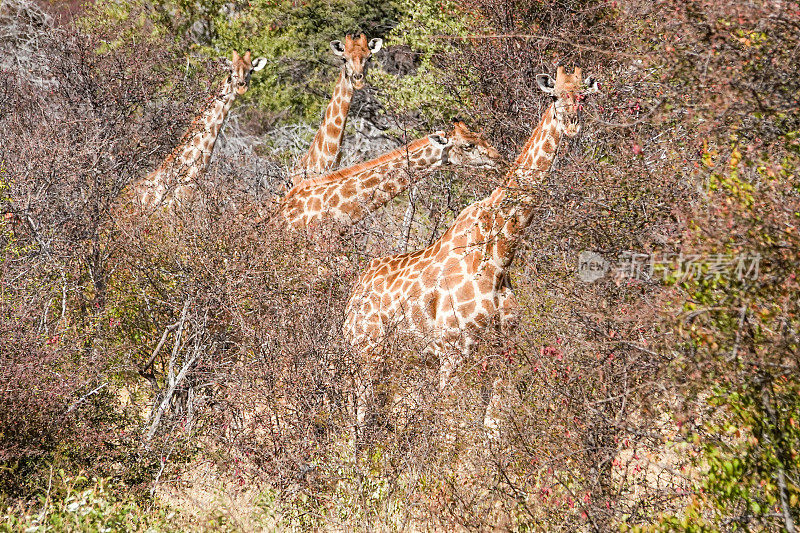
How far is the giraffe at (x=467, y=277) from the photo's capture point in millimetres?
7082

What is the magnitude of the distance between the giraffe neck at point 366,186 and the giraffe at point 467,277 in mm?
2062

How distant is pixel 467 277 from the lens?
7281 mm

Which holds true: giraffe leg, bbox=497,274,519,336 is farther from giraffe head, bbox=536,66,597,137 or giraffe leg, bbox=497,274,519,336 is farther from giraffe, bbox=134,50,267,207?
giraffe, bbox=134,50,267,207

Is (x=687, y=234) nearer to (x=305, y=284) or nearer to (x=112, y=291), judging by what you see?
(x=305, y=284)

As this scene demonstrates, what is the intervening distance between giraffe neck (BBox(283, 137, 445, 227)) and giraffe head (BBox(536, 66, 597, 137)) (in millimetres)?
2213

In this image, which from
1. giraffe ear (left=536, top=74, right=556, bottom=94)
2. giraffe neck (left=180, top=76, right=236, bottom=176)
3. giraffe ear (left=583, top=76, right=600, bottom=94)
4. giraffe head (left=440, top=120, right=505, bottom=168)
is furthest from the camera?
giraffe neck (left=180, top=76, right=236, bottom=176)

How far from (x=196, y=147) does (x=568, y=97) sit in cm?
587

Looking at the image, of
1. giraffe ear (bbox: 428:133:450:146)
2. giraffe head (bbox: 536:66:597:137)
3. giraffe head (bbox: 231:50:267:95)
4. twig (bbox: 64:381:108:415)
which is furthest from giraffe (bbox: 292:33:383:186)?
twig (bbox: 64:381:108:415)

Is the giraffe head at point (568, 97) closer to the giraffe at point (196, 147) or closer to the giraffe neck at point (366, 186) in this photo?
the giraffe neck at point (366, 186)

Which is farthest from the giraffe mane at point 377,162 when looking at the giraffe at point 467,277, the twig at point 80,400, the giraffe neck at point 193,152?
the twig at point 80,400

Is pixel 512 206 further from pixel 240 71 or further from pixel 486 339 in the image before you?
pixel 240 71

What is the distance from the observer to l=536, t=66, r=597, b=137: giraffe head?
722 cm

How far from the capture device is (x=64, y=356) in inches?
265

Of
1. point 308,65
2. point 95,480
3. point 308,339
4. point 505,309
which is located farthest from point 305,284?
point 308,65
